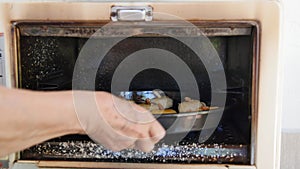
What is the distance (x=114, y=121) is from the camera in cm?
65

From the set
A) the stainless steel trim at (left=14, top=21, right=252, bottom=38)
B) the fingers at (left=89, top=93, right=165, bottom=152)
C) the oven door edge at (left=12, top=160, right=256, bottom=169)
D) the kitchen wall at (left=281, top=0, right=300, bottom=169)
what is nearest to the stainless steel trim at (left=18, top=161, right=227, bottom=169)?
the oven door edge at (left=12, top=160, right=256, bottom=169)

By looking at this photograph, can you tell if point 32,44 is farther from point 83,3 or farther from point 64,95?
point 64,95

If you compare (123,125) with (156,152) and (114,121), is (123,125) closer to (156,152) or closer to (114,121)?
(114,121)

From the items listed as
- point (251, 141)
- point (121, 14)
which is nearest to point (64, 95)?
point (121, 14)

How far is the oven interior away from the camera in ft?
2.62

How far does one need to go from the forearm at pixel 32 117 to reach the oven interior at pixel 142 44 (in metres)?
0.20

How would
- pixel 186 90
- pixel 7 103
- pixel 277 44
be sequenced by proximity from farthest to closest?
pixel 186 90, pixel 277 44, pixel 7 103

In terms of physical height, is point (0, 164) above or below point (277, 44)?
below

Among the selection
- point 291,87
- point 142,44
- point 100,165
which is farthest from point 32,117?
point 291,87

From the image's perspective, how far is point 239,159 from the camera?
32.2 inches

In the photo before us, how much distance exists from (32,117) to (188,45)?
0.44 meters

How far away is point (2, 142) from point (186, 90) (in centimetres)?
49

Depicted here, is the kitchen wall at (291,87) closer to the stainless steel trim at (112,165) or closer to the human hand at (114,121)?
the stainless steel trim at (112,165)

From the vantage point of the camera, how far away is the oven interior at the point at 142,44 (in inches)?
31.4
